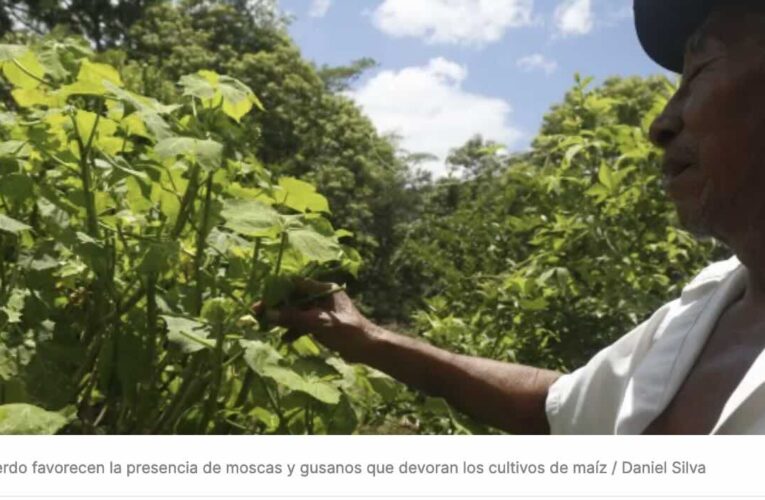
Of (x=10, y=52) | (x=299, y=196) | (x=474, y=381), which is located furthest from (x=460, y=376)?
(x=10, y=52)

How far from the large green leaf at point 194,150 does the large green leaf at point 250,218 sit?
0.09 meters

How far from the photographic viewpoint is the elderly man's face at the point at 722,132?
3.69 ft

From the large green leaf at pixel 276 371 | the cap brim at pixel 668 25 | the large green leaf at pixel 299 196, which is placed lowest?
the large green leaf at pixel 276 371

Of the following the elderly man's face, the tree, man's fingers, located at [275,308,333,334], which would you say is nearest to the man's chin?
the elderly man's face

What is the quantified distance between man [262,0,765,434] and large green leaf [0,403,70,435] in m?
0.41

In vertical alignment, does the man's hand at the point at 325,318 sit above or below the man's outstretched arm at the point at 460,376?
above

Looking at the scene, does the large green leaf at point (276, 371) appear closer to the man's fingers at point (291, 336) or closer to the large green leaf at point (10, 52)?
the man's fingers at point (291, 336)

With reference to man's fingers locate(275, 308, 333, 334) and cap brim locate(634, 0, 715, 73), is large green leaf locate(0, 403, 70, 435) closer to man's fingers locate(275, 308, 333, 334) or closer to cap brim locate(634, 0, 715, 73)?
man's fingers locate(275, 308, 333, 334)

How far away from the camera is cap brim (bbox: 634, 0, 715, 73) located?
1248 mm

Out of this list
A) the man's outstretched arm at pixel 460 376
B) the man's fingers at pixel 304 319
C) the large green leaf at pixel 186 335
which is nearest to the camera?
the large green leaf at pixel 186 335

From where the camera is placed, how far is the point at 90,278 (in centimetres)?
134

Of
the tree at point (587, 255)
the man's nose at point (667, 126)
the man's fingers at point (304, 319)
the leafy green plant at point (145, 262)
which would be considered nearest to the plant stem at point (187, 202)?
the leafy green plant at point (145, 262)
